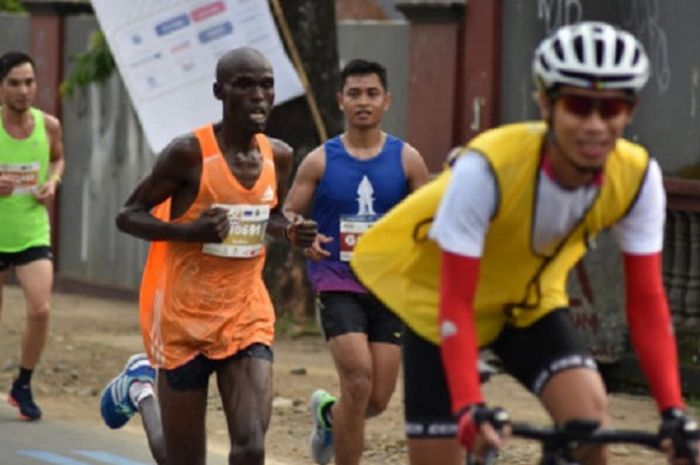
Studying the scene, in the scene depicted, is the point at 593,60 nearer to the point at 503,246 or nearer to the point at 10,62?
the point at 503,246

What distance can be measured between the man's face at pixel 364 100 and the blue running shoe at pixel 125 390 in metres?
1.51

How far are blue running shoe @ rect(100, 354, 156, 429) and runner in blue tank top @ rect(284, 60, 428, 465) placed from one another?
2.79ft

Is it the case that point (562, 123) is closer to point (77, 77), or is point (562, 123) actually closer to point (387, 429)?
point (387, 429)

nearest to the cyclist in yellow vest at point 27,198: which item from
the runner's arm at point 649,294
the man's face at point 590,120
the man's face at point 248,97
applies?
the man's face at point 248,97

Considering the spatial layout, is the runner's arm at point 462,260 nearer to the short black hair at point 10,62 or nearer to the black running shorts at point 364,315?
the black running shorts at point 364,315

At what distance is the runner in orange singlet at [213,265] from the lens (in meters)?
8.70

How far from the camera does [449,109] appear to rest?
56.6 ft

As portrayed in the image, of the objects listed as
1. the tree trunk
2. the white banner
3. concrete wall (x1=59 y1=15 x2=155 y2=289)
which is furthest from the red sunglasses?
concrete wall (x1=59 y1=15 x2=155 y2=289)

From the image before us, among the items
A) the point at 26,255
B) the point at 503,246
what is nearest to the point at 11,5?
the point at 26,255

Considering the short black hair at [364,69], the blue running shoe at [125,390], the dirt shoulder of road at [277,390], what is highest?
the short black hair at [364,69]

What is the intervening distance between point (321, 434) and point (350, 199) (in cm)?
123

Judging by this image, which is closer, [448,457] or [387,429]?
[448,457]

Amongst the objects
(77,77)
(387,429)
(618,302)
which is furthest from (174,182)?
(77,77)

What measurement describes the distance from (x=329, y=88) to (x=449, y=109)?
933mm
